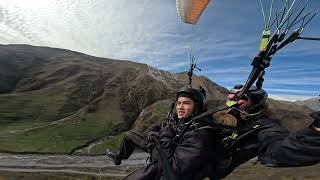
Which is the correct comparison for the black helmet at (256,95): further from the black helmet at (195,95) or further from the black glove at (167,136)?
the black glove at (167,136)

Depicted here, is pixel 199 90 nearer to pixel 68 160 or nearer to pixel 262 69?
pixel 262 69

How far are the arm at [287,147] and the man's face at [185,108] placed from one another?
140 cm

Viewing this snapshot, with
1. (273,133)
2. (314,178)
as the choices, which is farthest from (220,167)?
(314,178)

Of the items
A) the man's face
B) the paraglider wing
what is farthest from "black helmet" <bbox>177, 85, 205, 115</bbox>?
the paraglider wing

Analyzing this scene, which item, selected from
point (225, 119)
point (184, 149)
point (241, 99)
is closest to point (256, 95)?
point (241, 99)

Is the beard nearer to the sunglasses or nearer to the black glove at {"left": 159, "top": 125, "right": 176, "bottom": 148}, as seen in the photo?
the sunglasses

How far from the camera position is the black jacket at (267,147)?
4676 mm

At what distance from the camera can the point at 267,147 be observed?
5.54 m

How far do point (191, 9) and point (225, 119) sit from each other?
3074 mm

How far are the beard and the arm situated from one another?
0.87m

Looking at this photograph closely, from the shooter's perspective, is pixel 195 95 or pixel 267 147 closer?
pixel 267 147

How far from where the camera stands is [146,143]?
7.23 m

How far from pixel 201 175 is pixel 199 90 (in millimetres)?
1539

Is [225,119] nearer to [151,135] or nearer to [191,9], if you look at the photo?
[151,135]
